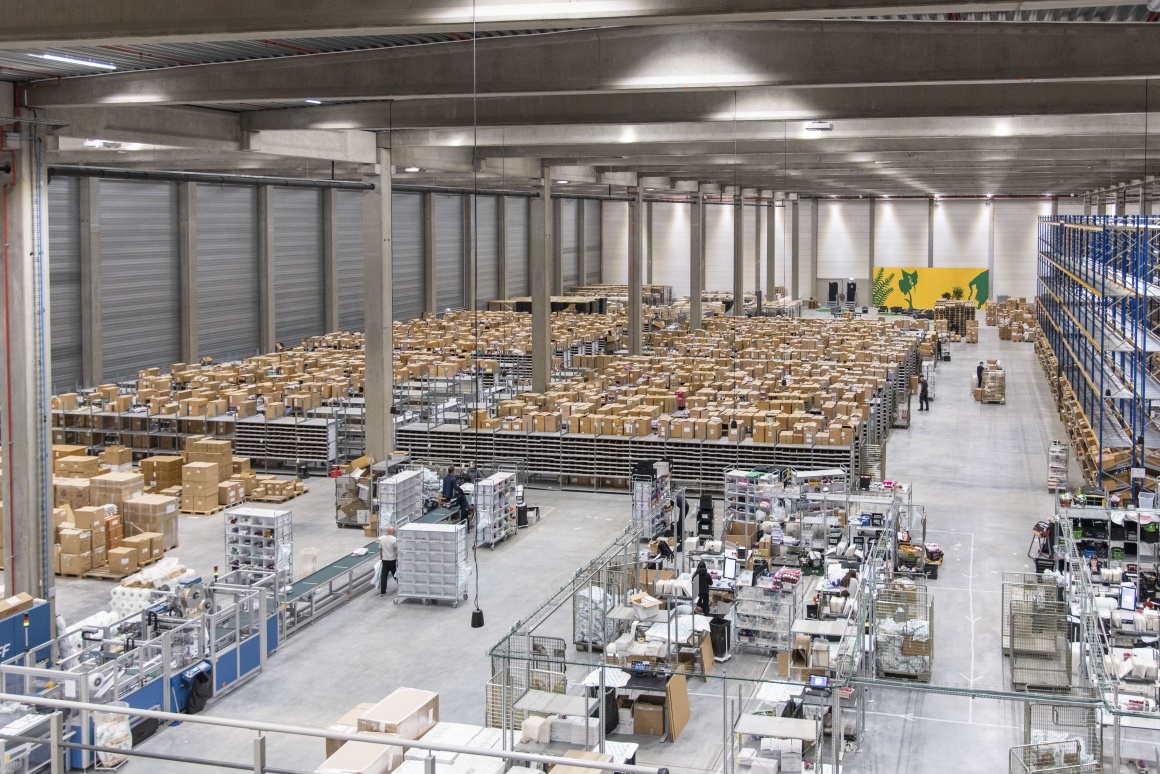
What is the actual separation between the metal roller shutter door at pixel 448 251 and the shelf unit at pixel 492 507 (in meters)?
30.2

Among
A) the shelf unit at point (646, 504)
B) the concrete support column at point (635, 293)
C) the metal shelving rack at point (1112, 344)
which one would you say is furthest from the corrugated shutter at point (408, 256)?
the shelf unit at point (646, 504)

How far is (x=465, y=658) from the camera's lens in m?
13.2

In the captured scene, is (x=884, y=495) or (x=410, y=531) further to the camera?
(x=884, y=495)

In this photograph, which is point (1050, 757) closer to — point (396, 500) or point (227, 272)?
point (396, 500)

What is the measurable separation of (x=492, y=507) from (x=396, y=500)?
1.41 metres

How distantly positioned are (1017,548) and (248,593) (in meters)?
10.8

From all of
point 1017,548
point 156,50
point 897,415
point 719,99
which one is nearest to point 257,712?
point 156,50

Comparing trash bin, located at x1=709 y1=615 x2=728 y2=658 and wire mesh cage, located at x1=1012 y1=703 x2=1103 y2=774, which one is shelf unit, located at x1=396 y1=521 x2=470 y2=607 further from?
wire mesh cage, located at x1=1012 y1=703 x2=1103 y2=774

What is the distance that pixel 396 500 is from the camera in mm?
17016

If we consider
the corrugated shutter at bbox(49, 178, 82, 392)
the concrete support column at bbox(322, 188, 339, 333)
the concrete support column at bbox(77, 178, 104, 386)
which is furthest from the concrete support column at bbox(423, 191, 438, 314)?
the corrugated shutter at bbox(49, 178, 82, 392)

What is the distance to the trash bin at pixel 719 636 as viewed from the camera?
13156 mm

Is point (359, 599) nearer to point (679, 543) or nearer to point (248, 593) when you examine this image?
point (248, 593)

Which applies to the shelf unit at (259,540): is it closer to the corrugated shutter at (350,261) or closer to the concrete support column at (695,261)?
the concrete support column at (695,261)

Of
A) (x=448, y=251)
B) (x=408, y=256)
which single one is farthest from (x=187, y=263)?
(x=448, y=251)
